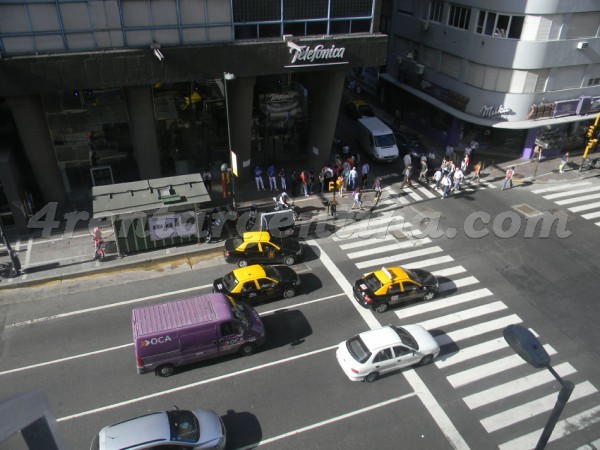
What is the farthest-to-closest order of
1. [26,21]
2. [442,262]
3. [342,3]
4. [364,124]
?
[364,124] → [342,3] → [442,262] → [26,21]

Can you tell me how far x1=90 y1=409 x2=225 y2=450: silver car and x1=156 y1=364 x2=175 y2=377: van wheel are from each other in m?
2.61

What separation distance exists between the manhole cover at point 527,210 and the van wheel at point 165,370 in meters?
21.0

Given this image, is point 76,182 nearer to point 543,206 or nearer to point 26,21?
point 26,21

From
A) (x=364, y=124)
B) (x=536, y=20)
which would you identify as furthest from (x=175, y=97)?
(x=536, y=20)

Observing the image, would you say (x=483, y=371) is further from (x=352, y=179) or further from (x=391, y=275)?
(x=352, y=179)

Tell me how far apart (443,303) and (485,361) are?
3.33 meters

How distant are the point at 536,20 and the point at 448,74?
280 inches

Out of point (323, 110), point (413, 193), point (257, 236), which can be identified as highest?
point (323, 110)

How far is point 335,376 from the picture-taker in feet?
54.0

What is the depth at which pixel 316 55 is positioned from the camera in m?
25.5

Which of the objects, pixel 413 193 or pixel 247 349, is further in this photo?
pixel 413 193

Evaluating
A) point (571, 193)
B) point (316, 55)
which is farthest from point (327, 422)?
point (571, 193)

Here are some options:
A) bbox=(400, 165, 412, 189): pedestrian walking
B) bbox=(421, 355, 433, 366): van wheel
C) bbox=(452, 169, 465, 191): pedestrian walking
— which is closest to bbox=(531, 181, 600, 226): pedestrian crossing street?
bbox=(452, 169, 465, 191): pedestrian walking

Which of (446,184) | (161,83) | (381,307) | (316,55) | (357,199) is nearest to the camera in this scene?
(381,307)
